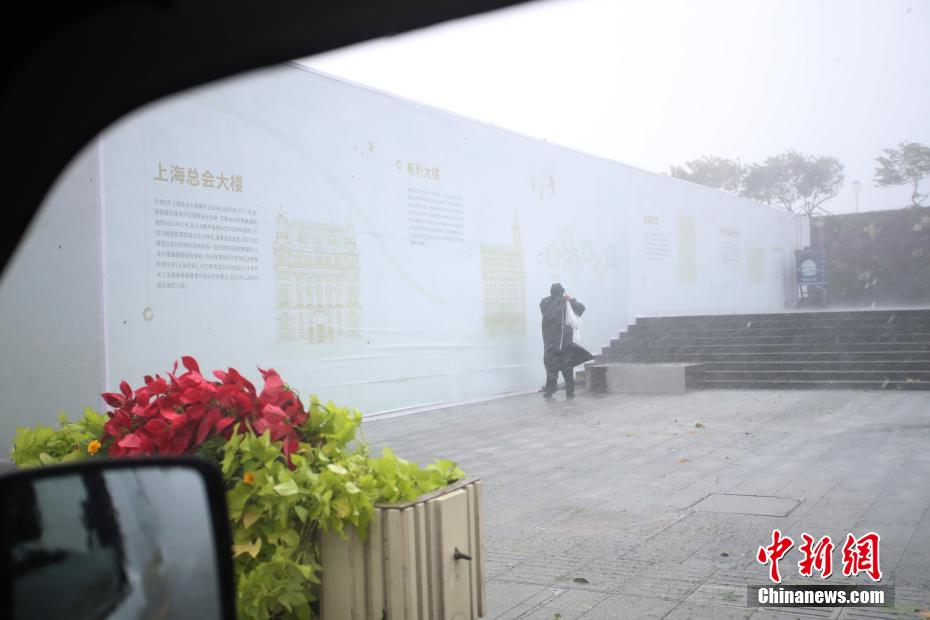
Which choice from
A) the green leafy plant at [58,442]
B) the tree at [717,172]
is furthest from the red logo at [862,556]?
Answer: the tree at [717,172]

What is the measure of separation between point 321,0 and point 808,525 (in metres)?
5.23

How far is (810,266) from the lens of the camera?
30781 mm

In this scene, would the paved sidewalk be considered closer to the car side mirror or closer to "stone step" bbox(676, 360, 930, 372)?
"stone step" bbox(676, 360, 930, 372)

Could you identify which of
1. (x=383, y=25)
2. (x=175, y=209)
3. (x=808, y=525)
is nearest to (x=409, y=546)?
(x=383, y=25)

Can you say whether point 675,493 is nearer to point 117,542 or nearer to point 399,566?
point 399,566

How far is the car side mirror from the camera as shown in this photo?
48.9 inches

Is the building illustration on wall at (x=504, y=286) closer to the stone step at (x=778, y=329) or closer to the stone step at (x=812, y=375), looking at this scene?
the stone step at (x=812, y=375)

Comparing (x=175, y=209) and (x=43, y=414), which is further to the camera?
(x=175, y=209)

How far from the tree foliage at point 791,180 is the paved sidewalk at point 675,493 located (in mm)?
19232

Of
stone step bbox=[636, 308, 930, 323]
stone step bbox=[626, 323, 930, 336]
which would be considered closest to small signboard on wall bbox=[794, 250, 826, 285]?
stone step bbox=[636, 308, 930, 323]

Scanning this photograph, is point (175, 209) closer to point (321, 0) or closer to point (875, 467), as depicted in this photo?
point (875, 467)

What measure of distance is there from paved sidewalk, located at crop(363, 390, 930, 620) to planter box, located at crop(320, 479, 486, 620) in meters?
0.95

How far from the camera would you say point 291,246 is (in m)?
10.4

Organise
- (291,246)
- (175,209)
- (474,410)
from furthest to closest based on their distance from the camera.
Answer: (474,410)
(291,246)
(175,209)
